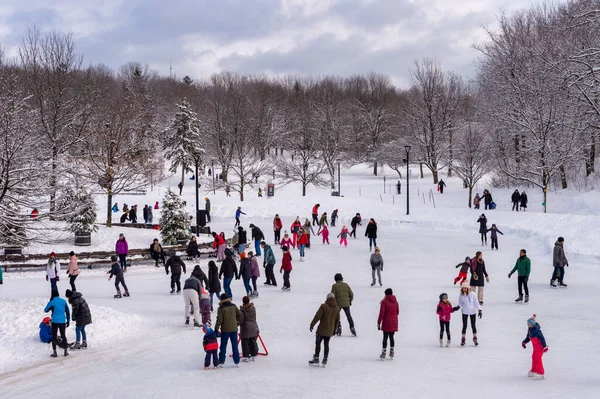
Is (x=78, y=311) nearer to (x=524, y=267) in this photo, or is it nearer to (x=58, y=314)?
(x=58, y=314)

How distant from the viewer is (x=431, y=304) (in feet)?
52.8

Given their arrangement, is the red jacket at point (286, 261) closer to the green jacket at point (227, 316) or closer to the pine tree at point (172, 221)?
the green jacket at point (227, 316)

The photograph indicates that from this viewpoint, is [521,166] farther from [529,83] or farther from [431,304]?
[431,304]

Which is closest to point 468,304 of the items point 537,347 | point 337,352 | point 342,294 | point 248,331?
point 537,347

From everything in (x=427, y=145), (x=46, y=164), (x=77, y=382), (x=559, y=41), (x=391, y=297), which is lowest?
(x=77, y=382)

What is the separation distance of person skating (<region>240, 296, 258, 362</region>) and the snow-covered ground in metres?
0.22

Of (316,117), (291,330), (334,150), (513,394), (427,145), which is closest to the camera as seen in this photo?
(513,394)

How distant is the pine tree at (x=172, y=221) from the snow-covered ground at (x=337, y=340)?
14.4 feet

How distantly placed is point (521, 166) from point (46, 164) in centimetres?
3261

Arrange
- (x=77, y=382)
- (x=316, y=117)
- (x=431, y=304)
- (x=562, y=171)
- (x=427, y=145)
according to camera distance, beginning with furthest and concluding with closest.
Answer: (x=316, y=117) < (x=427, y=145) < (x=562, y=171) < (x=431, y=304) < (x=77, y=382)

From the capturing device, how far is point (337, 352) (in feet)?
37.7

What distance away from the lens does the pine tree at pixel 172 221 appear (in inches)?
1088

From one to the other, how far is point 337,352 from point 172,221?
17.6 meters

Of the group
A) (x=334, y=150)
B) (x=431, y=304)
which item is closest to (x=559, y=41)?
(x=334, y=150)
